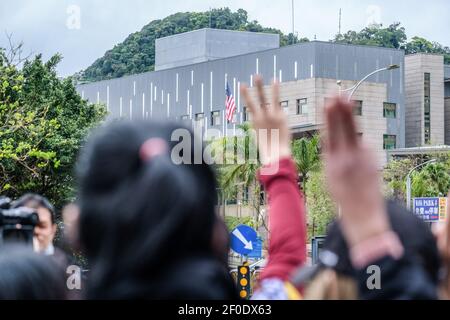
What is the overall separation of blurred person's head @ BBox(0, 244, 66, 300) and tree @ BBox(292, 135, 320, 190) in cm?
3505

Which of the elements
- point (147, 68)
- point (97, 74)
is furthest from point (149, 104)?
point (147, 68)

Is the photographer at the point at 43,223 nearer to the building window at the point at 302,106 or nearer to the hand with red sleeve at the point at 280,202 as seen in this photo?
the hand with red sleeve at the point at 280,202

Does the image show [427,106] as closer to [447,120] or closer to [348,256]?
[447,120]

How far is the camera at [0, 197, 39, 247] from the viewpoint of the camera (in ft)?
10.2

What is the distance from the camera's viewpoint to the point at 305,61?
54.0 metres

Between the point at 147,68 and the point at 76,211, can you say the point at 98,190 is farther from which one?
the point at 147,68

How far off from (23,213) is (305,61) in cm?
5128

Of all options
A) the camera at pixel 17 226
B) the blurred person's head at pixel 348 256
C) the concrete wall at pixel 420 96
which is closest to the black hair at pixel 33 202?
the camera at pixel 17 226

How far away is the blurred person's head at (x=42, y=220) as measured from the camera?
460cm

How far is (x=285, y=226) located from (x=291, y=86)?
51843 millimetres

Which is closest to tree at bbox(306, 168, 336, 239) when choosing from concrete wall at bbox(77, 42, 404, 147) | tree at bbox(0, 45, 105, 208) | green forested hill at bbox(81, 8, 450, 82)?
tree at bbox(0, 45, 105, 208)

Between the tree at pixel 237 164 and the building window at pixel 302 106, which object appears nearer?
the tree at pixel 237 164

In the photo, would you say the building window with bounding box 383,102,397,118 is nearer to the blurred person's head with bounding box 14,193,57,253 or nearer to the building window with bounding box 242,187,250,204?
the building window with bounding box 242,187,250,204

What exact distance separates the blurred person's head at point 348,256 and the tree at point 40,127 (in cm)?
2382
